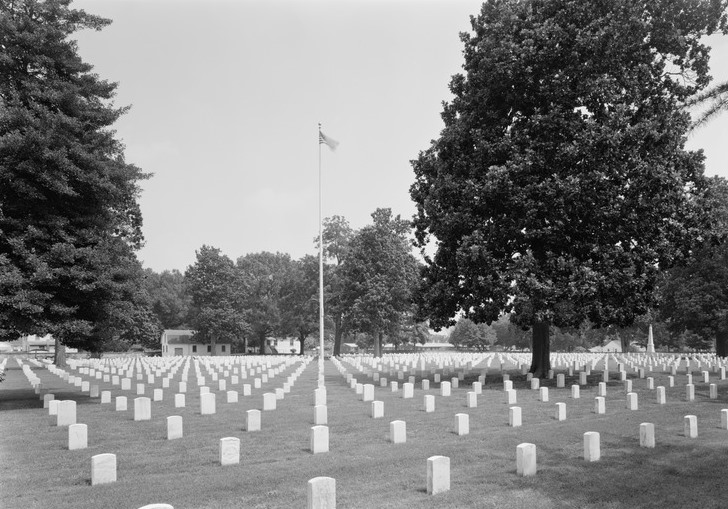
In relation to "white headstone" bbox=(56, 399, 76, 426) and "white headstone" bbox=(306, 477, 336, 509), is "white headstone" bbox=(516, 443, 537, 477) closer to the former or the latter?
"white headstone" bbox=(306, 477, 336, 509)

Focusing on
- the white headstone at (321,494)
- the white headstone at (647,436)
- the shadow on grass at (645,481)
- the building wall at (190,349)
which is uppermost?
the white headstone at (321,494)

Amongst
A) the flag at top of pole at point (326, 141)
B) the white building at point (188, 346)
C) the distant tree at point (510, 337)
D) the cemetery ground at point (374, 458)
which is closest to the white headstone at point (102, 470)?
Result: the cemetery ground at point (374, 458)

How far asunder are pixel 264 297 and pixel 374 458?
6909cm

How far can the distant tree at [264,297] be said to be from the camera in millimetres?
75438

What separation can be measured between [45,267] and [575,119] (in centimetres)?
1740

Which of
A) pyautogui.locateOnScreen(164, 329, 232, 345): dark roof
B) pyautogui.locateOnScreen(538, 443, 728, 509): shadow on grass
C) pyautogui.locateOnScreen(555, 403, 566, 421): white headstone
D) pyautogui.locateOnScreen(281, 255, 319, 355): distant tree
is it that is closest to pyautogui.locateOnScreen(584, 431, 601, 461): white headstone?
pyautogui.locateOnScreen(538, 443, 728, 509): shadow on grass

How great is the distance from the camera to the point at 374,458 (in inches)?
398

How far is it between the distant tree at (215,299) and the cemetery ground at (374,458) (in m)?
53.0

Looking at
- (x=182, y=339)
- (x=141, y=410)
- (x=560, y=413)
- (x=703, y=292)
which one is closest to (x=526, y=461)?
(x=560, y=413)

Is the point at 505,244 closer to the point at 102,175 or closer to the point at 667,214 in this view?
the point at 667,214

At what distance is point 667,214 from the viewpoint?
20.7 metres

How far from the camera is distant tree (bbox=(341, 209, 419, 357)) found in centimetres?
5272

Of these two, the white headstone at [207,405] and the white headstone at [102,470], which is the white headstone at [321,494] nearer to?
the white headstone at [102,470]

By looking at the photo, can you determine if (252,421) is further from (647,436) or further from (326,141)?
(326,141)
